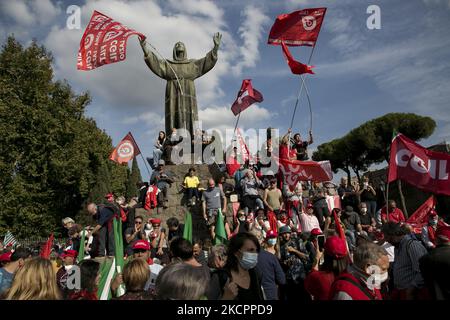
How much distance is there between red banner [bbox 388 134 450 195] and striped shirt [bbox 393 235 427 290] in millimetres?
3327

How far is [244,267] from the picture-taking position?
3.15 metres

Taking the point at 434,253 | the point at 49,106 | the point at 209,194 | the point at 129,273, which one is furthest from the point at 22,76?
the point at 434,253

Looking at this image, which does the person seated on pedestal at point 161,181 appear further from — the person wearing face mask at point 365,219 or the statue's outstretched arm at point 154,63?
the person wearing face mask at point 365,219

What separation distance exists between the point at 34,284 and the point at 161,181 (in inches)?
318

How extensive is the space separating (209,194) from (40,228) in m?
16.8

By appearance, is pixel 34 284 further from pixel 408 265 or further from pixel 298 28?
pixel 298 28

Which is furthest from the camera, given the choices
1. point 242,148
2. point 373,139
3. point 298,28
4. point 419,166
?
point 373,139

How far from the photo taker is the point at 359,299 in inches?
88.7

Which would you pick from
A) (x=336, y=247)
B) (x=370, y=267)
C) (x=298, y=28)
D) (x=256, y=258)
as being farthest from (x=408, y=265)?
(x=298, y=28)

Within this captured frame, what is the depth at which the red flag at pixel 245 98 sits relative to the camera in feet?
42.5

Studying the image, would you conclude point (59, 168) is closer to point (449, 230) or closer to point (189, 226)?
point (189, 226)

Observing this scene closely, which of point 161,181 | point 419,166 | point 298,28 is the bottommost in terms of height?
point 161,181

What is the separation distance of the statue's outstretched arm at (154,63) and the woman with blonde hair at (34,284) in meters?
11.4

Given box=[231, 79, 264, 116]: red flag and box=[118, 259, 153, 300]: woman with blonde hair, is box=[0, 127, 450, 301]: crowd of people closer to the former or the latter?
box=[118, 259, 153, 300]: woman with blonde hair
